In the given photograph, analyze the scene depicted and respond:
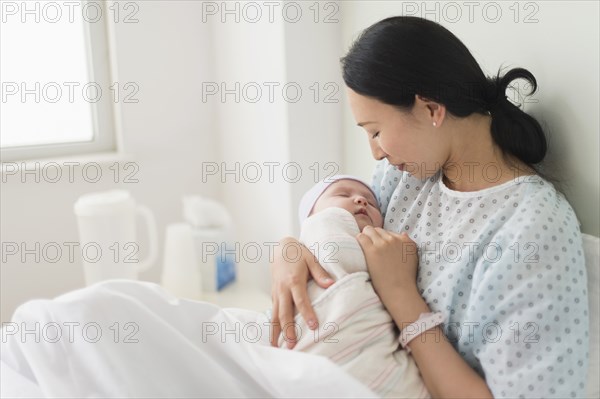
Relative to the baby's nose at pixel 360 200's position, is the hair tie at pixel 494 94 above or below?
above

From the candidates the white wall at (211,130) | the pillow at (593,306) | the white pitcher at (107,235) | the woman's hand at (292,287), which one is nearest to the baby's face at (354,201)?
the woman's hand at (292,287)

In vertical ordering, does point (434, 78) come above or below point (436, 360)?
above

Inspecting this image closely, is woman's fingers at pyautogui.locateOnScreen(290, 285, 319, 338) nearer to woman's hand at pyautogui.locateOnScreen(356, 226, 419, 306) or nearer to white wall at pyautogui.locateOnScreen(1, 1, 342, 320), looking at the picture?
woman's hand at pyautogui.locateOnScreen(356, 226, 419, 306)

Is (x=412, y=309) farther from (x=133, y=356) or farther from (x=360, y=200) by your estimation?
(x=133, y=356)

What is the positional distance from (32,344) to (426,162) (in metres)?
0.65

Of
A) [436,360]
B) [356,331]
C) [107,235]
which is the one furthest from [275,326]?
[107,235]

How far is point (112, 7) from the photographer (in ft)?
5.58

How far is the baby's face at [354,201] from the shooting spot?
3.26 feet

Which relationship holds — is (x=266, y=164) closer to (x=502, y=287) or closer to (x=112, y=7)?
(x=112, y=7)

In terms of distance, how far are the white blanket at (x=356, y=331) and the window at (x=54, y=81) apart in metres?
1.19

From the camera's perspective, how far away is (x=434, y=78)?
81 cm

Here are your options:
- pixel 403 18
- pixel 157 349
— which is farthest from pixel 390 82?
pixel 157 349

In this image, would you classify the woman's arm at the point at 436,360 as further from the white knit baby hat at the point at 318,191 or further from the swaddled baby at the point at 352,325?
the white knit baby hat at the point at 318,191

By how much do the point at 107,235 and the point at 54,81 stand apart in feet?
1.76
